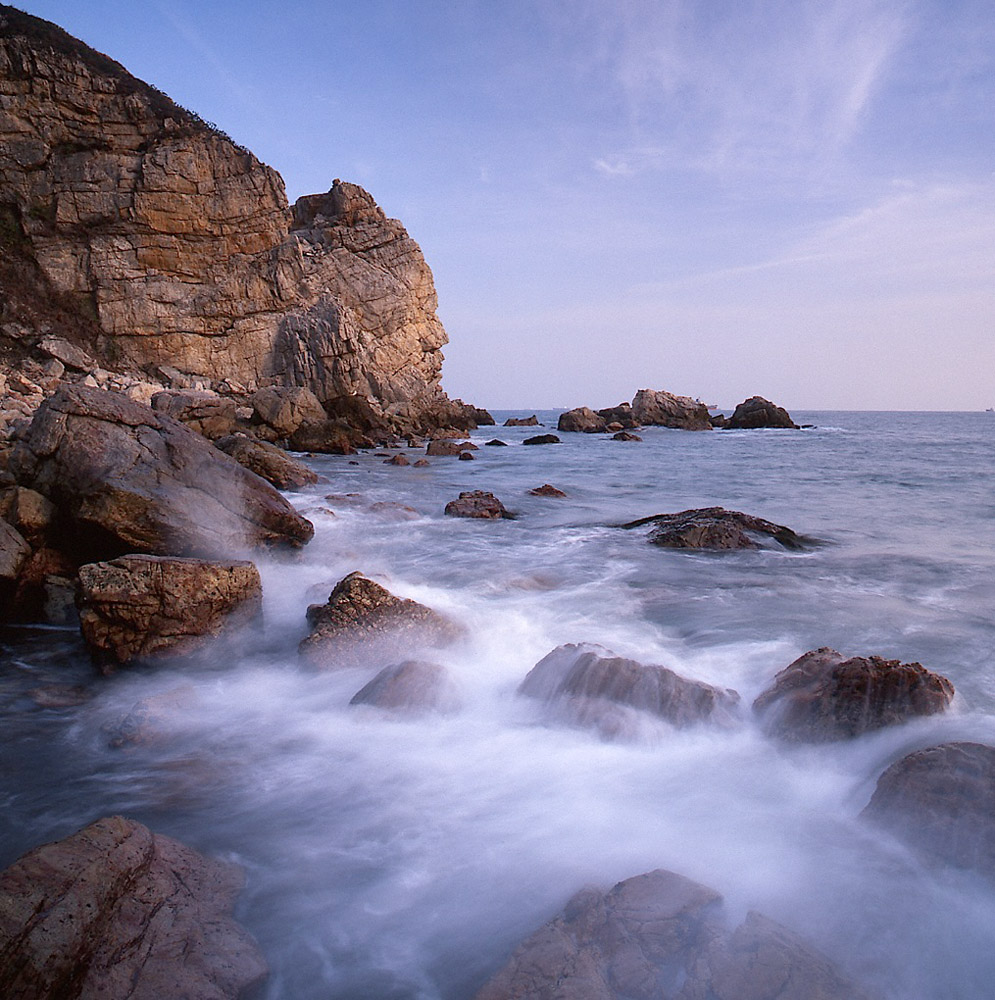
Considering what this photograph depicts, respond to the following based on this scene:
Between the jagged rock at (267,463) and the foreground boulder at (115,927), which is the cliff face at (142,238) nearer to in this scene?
the jagged rock at (267,463)

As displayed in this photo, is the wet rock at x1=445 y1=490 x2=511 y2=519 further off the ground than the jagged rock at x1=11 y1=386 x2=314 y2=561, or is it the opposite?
the jagged rock at x1=11 y1=386 x2=314 y2=561

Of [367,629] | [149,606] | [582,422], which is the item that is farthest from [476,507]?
[582,422]

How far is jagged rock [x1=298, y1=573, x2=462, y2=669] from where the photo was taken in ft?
18.4

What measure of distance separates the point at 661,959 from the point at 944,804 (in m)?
1.70

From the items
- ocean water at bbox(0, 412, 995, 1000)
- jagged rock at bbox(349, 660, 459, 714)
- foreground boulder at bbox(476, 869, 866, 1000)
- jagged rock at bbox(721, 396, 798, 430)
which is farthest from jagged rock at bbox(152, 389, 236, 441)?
jagged rock at bbox(721, 396, 798, 430)

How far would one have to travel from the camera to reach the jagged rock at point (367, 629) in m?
5.61

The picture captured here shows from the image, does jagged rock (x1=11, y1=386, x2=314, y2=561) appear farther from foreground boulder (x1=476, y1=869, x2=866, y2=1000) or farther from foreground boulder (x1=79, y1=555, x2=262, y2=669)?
foreground boulder (x1=476, y1=869, x2=866, y2=1000)

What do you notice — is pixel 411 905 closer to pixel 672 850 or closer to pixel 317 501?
pixel 672 850

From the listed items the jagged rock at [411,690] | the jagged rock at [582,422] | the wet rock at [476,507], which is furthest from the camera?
the jagged rock at [582,422]

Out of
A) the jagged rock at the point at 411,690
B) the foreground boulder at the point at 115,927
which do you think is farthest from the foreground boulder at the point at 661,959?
the jagged rock at the point at 411,690

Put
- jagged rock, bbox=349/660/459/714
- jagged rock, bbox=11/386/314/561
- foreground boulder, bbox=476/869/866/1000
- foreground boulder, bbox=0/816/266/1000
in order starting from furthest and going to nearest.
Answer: jagged rock, bbox=11/386/314/561 < jagged rock, bbox=349/660/459/714 < foreground boulder, bbox=476/869/866/1000 < foreground boulder, bbox=0/816/266/1000

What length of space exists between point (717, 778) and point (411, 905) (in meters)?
1.94

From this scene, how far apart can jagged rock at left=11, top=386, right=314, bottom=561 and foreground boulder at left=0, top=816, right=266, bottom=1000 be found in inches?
172

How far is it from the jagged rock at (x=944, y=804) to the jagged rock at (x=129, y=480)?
20.5 ft
